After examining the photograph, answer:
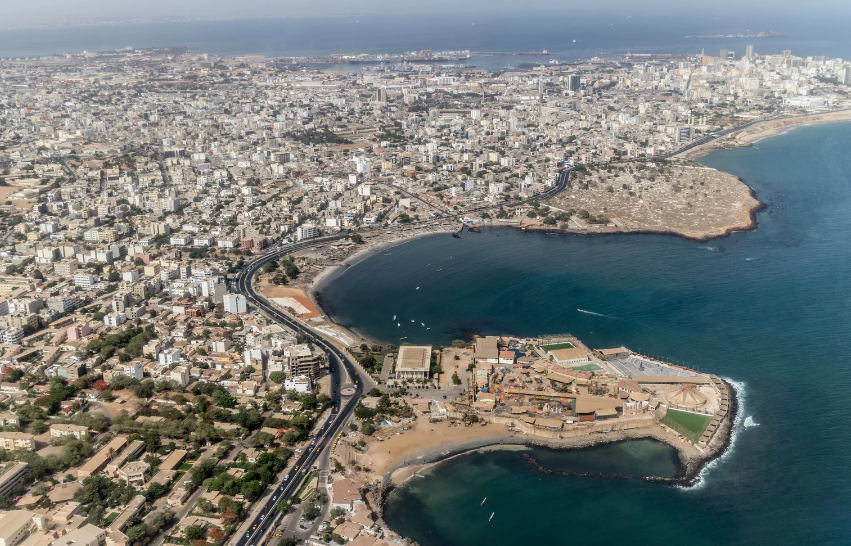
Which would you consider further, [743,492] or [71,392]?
[71,392]

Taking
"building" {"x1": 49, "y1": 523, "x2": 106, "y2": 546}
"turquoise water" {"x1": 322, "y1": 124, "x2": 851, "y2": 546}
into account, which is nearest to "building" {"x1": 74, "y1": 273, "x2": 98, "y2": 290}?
"turquoise water" {"x1": 322, "y1": 124, "x2": 851, "y2": 546}

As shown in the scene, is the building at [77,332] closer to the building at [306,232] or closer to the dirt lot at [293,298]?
the dirt lot at [293,298]

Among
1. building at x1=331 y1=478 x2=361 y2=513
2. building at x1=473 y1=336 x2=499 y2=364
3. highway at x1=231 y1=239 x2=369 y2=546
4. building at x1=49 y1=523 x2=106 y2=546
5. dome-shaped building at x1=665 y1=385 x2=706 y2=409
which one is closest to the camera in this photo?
building at x1=49 y1=523 x2=106 y2=546

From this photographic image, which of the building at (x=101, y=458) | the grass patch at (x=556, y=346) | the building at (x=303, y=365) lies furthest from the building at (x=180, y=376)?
the grass patch at (x=556, y=346)

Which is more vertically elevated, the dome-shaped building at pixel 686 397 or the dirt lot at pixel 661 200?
the dirt lot at pixel 661 200

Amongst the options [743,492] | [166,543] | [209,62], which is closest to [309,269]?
[166,543]

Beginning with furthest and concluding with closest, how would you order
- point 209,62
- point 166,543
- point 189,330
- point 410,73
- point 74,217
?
point 209,62, point 410,73, point 74,217, point 189,330, point 166,543

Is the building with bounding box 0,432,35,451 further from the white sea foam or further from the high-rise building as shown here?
the high-rise building

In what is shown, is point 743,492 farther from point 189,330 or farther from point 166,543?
point 189,330
